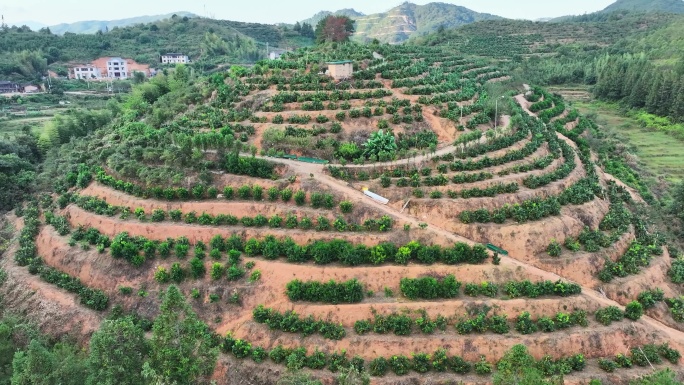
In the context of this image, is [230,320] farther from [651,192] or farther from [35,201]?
[651,192]

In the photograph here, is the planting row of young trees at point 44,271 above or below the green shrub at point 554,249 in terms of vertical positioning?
below

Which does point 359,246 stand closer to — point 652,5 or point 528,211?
point 528,211

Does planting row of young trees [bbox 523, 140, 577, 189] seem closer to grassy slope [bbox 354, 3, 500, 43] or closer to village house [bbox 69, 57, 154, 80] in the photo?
village house [bbox 69, 57, 154, 80]

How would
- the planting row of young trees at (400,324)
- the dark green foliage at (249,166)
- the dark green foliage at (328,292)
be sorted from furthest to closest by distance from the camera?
the dark green foliage at (249,166) → the dark green foliage at (328,292) → the planting row of young trees at (400,324)

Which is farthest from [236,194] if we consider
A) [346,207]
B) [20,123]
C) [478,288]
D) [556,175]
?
[20,123]

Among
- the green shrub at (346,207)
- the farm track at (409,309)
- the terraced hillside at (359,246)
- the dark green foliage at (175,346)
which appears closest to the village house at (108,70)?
the terraced hillside at (359,246)

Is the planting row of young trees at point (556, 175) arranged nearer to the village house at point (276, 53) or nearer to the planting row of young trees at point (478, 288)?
the planting row of young trees at point (478, 288)
